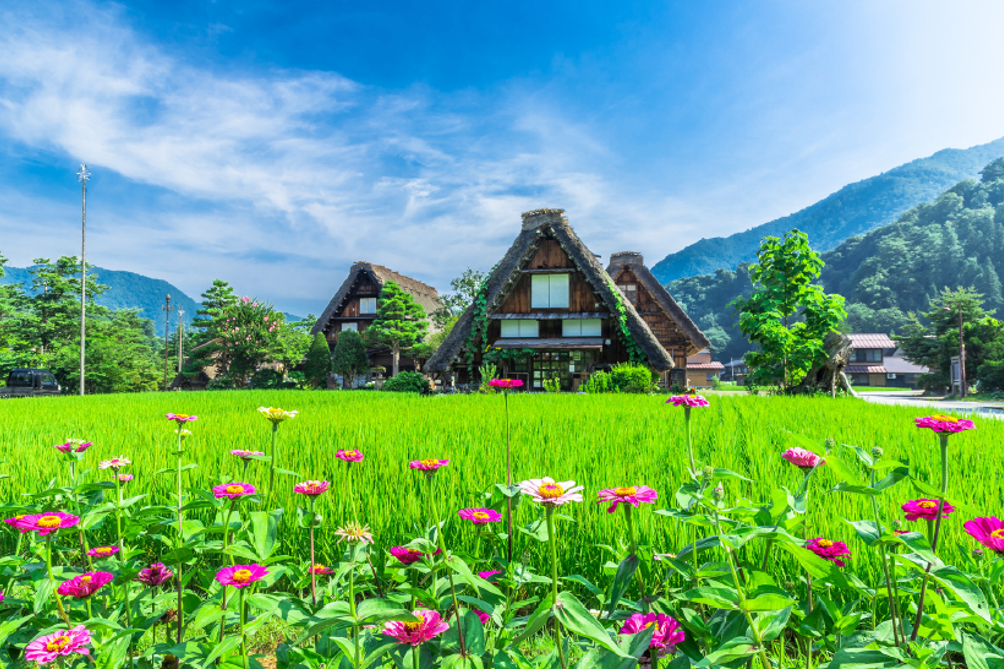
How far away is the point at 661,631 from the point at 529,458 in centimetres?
201

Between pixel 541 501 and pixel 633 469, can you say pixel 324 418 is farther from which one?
pixel 541 501

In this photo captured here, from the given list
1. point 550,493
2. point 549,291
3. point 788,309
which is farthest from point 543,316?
point 550,493

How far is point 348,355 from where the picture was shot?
68.2ft

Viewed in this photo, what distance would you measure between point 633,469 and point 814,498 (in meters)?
0.84

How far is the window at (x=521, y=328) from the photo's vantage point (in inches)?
592

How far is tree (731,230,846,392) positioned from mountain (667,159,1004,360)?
144ft

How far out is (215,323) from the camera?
2352cm

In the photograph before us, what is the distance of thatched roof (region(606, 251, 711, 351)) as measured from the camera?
59.2 ft

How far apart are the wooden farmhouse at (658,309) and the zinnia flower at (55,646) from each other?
17.8 meters

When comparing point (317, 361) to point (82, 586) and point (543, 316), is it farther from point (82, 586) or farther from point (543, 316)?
point (82, 586)

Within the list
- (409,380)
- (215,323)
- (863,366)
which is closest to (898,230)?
(863,366)

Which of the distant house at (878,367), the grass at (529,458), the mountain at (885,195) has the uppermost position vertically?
the mountain at (885,195)

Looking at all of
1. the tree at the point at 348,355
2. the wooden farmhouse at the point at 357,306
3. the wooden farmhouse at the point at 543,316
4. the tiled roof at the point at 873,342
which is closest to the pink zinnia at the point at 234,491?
the wooden farmhouse at the point at 543,316

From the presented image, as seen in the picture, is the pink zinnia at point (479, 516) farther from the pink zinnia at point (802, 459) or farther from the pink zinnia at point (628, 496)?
the pink zinnia at point (802, 459)
